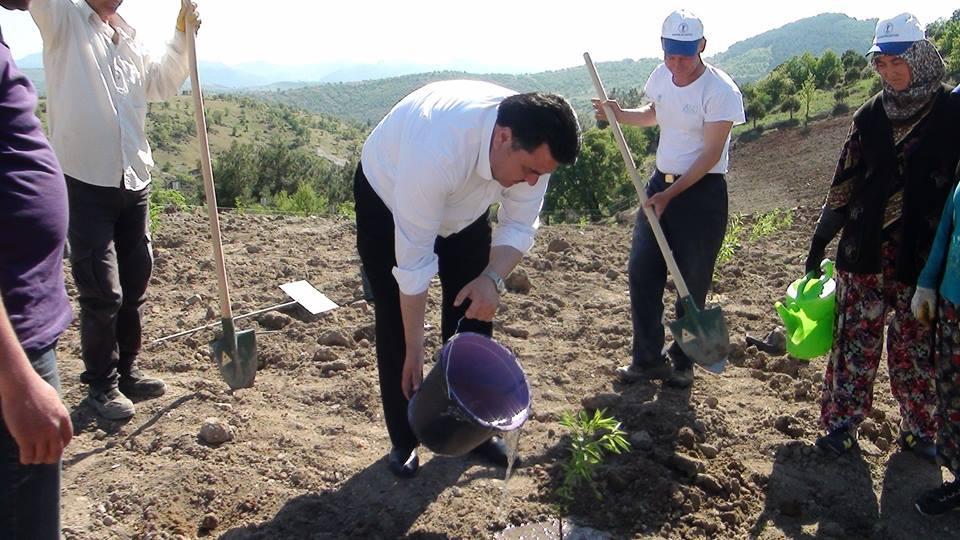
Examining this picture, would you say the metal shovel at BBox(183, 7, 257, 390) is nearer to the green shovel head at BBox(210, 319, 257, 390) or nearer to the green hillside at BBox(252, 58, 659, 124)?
the green shovel head at BBox(210, 319, 257, 390)

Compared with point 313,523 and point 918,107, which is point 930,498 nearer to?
point 918,107

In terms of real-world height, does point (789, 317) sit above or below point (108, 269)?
below

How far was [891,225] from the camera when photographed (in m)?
2.92

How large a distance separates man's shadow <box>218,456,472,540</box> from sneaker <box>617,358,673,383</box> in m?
1.04

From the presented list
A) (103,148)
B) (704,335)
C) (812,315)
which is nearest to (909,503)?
(812,315)

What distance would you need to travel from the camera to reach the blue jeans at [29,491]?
5.32 ft

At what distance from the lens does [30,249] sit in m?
1.64

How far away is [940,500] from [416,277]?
2.04m

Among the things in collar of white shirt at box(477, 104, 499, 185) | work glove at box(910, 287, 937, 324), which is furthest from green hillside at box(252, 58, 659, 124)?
collar of white shirt at box(477, 104, 499, 185)

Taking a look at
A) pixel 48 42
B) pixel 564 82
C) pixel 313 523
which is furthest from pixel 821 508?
pixel 564 82

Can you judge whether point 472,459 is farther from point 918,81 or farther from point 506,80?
point 506,80

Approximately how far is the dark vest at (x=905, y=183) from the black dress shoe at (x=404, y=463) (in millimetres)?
1766

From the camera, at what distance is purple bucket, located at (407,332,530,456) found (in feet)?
7.91

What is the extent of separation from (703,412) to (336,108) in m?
167
